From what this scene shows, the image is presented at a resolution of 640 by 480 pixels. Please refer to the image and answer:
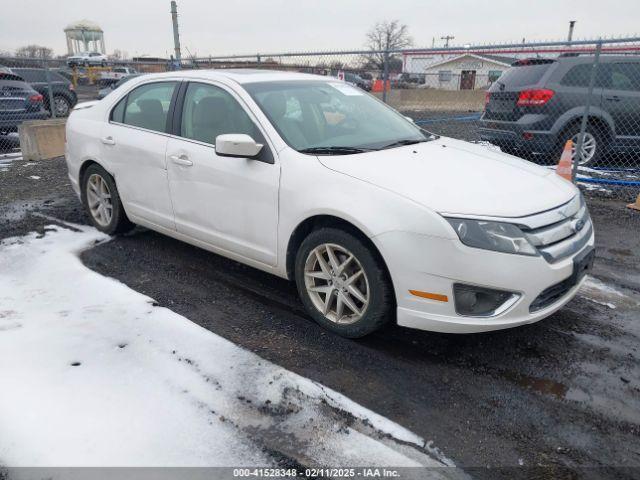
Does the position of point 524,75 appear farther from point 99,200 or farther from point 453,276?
point 99,200

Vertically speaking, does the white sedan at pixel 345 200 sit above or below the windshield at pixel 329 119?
below

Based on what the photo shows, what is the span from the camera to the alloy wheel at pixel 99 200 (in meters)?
5.05

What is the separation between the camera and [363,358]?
3.12 m

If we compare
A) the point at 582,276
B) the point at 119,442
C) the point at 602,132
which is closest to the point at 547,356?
the point at 582,276

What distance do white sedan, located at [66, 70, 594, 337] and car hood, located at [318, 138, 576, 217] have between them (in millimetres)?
12

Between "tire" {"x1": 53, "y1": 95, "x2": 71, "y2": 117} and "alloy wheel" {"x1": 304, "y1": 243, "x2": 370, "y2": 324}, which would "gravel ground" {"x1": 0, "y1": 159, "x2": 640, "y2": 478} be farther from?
"tire" {"x1": 53, "y1": 95, "x2": 71, "y2": 117}

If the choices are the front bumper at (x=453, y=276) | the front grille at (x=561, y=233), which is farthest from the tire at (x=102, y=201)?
the front grille at (x=561, y=233)

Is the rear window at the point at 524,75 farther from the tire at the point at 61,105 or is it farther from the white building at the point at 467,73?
the tire at the point at 61,105

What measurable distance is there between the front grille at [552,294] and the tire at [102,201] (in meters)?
3.79

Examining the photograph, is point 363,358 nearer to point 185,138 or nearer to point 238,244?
point 238,244

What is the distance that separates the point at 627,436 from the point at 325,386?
4.99ft

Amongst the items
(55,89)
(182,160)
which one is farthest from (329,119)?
(55,89)

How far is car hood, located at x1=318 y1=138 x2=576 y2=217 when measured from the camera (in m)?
2.86

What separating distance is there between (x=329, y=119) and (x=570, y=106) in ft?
17.1
